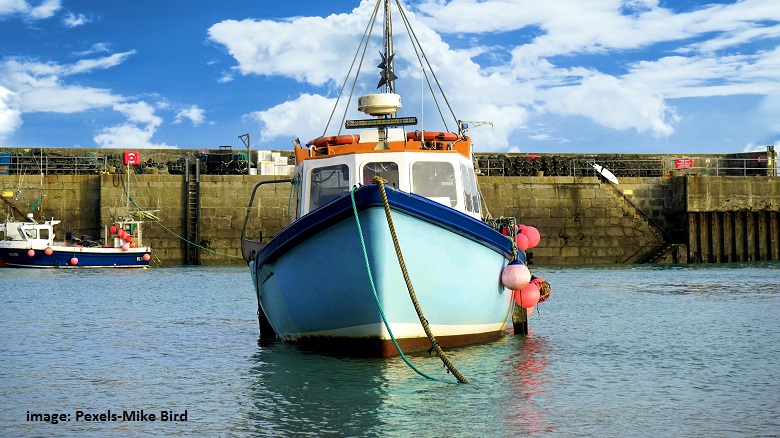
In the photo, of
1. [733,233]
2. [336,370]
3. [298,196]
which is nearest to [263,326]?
[298,196]

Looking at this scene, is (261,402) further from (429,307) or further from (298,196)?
(298,196)

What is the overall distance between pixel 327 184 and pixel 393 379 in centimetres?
322

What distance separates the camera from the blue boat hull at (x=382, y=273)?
34.5 ft

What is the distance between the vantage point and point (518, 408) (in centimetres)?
930

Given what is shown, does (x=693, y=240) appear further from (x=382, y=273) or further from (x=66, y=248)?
(x=382, y=273)

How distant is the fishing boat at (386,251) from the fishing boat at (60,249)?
22.9 metres

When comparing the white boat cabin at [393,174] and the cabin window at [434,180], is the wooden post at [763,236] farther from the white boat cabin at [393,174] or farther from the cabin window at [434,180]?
the cabin window at [434,180]

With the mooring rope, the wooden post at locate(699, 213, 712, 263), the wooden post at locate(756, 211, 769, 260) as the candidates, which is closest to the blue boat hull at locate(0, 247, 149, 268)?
the wooden post at locate(699, 213, 712, 263)

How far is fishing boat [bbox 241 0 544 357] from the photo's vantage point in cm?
1053

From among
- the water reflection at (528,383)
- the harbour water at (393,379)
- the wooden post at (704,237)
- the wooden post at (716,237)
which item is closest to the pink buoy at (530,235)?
the harbour water at (393,379)

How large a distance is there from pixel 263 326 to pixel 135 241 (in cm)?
2293

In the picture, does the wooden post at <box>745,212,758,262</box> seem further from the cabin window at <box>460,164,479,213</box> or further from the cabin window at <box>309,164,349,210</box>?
the cabin window at <box>309,164,349,210</box>

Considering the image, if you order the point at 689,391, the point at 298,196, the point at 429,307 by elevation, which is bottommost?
the point at 689,391

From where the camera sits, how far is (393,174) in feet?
40.4
